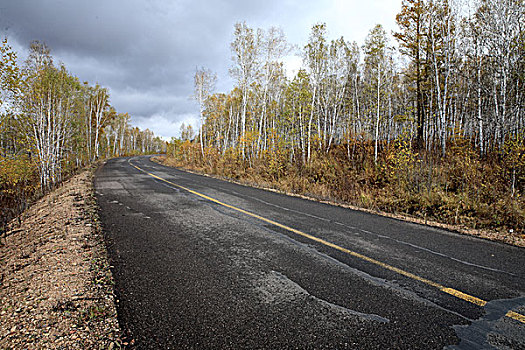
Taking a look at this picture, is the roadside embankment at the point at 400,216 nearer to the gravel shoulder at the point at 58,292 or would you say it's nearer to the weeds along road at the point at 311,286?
the weeds along road at the point at 311,286

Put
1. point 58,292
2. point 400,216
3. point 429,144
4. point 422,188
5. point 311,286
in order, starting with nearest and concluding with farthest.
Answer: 1. point 58,292
2. point 311,286
3. point 400,216
4. point 422,188
5. point 429,144

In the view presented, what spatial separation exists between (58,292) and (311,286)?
279 centimetres

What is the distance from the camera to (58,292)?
2623 millimetres

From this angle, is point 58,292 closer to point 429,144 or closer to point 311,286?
point 311,286

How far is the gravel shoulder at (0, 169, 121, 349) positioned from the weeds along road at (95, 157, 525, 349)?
0.19 m

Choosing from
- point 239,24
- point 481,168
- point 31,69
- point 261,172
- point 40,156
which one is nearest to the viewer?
point 481,168

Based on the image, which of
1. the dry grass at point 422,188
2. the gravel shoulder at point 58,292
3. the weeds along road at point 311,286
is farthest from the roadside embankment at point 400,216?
the gravel shoulder at point 58,292

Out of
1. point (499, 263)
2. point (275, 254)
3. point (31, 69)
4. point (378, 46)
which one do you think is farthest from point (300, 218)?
point (31, 69)

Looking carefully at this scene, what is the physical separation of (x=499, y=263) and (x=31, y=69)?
20.1 metres

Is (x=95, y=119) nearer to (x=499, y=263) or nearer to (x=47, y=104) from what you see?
(x=47, y=104)

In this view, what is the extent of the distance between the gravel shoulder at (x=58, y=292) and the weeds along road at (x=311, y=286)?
0.62 feet

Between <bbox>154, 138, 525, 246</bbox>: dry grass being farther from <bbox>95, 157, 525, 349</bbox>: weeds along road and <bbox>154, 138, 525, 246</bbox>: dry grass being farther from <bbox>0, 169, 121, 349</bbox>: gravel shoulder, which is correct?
<bbox>0, 169, 121, 349</bbox>: gravel shoulder

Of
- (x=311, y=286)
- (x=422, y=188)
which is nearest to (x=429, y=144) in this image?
(x=422, y=188)

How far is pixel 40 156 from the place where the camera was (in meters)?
12.4
